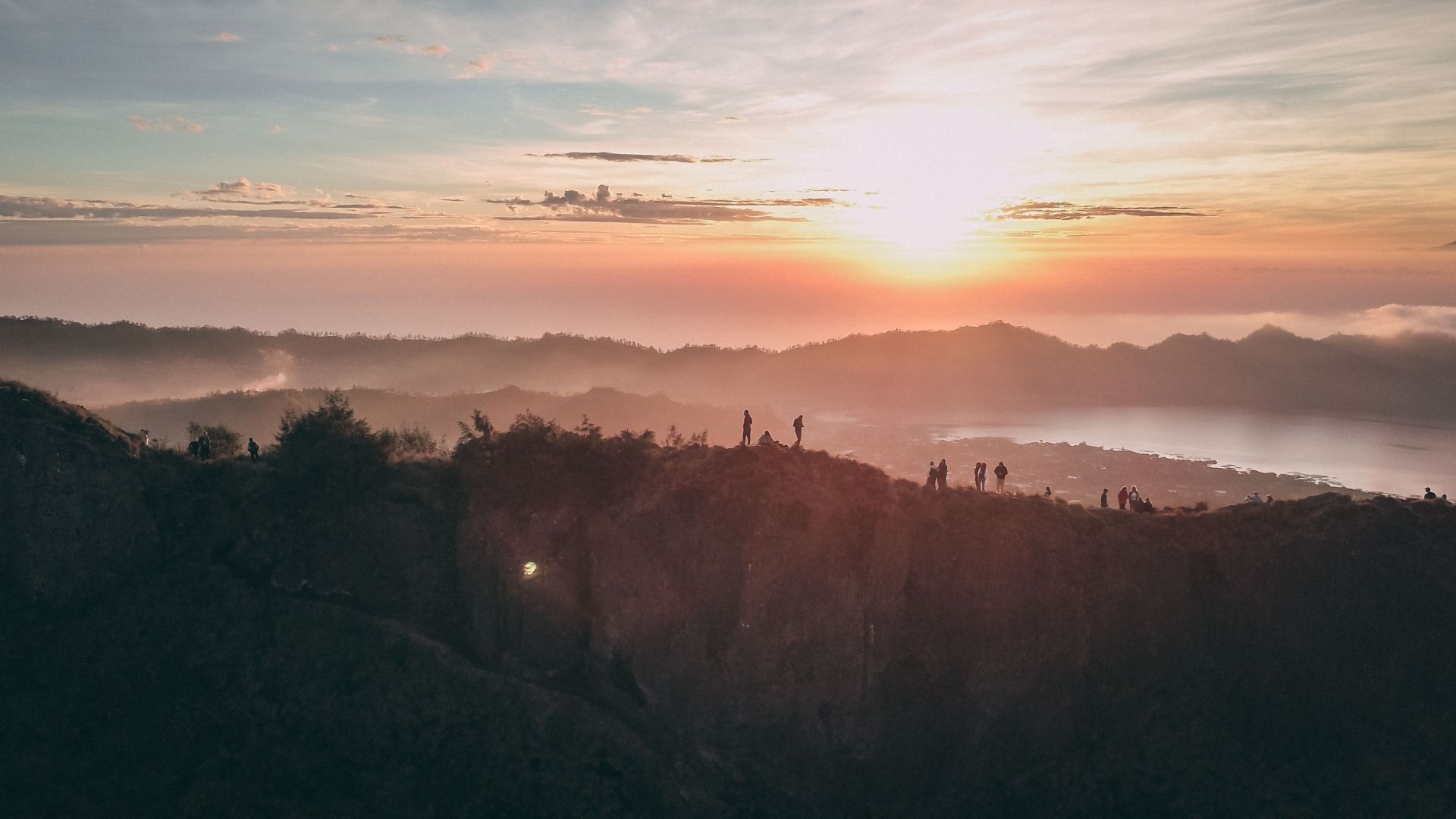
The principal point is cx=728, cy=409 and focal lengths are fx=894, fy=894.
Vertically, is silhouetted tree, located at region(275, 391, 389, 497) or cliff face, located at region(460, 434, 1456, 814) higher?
silhouetted tree, located at region(275, 391, 389, 497)

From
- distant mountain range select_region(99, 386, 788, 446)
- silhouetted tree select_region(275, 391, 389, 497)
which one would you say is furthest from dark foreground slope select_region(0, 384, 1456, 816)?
distant mountain range select_region(99, 386, 788, 446)

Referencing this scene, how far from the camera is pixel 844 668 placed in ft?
108

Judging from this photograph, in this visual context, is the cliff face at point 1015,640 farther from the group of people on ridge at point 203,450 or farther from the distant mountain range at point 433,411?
the distant mountain range at point 433,411

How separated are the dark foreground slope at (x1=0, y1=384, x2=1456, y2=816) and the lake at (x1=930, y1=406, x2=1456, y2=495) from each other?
96.6 meters

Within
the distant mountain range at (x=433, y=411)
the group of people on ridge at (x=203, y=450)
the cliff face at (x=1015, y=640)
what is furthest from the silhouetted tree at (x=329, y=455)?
the distant mountain range at (x=433, y=411)

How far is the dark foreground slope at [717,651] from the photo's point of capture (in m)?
31.9

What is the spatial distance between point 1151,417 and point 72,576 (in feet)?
605

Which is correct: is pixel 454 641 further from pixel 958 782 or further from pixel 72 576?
pixel 958 782

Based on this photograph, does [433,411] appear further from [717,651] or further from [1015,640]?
[1015,640]

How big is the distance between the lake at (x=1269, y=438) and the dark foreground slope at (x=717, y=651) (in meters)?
96.6

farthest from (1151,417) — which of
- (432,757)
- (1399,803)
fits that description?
(432,757)

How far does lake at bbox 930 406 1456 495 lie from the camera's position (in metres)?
127

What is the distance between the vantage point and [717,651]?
33.9m

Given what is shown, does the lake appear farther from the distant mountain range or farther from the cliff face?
the cliff face
